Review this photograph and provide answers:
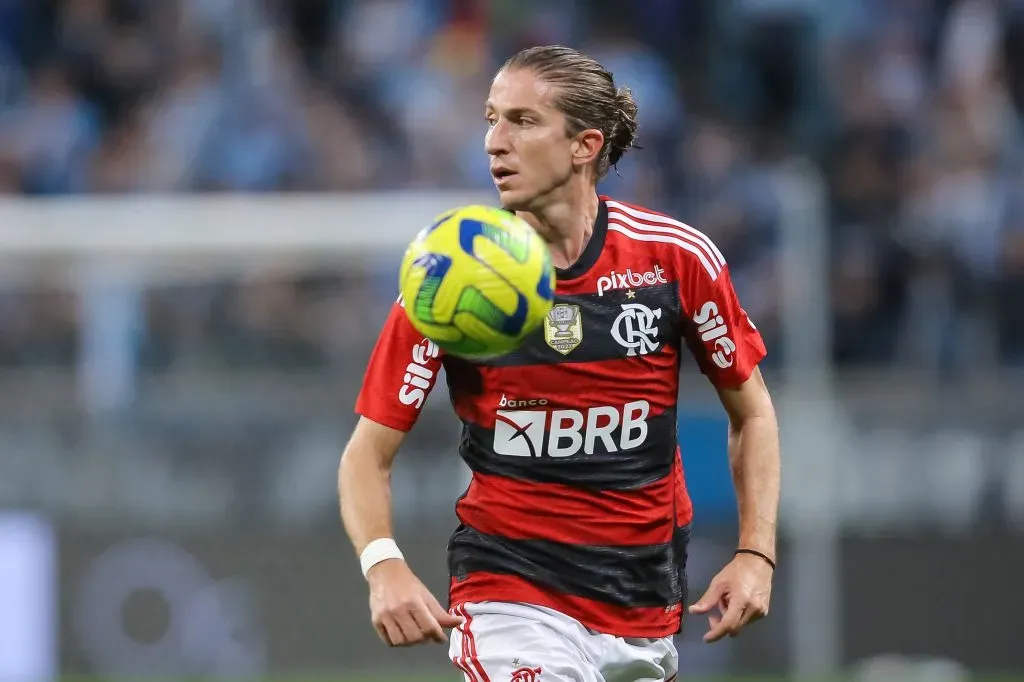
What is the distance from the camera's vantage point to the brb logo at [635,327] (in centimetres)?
488

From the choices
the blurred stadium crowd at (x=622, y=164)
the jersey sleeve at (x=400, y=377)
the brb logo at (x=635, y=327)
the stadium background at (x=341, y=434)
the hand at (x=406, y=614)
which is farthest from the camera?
the blurred stadium crowd at (x=622, y=164)

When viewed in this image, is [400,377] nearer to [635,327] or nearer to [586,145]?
[635,327]

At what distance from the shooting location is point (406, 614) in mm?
4387

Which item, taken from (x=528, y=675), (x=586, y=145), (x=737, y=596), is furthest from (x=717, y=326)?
(x=528, y=675)

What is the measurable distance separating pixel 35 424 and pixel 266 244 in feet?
5.81

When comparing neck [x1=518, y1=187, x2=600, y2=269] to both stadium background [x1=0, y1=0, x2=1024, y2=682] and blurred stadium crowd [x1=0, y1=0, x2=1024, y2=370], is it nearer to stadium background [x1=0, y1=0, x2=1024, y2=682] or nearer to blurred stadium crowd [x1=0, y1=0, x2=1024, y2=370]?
stadium background [x1=0, y1=0, x2=1024, y2=682]

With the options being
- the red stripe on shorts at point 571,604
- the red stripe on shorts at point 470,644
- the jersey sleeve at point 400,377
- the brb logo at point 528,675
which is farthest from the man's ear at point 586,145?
the brb logo at point 528,675

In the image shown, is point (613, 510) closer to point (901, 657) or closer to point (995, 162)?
point (901, 657)

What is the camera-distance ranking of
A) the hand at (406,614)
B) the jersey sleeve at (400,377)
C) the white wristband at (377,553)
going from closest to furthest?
the hand at (406,614), the white wristband at (377,553), the jersey sleeve at (400,377)

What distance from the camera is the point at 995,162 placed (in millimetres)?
11812

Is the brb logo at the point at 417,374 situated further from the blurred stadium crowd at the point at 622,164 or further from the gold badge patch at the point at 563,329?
the blurred stadium crowd at the point at 622,164

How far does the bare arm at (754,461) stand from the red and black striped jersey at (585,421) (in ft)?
0.53

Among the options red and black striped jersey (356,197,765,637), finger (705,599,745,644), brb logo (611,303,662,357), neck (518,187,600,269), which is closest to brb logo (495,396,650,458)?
red and black striped jersey (356,197,765,637)

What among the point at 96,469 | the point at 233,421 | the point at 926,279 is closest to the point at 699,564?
the point at 926,279
